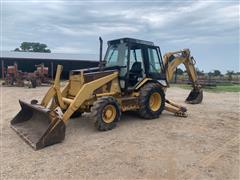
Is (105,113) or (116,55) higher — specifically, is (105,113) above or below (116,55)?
below

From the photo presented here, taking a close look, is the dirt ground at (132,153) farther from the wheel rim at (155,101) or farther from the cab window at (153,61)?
the cab window at (153,61)

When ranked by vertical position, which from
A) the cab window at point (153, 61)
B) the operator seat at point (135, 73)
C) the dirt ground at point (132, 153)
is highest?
the cab window at point (153, 61)

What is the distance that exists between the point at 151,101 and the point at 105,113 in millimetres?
1979

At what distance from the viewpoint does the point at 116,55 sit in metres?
7.20

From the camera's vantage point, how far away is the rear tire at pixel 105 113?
5.69 metres

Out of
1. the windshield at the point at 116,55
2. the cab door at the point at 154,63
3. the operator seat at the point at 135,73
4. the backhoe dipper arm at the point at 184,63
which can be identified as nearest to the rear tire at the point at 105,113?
the operator seat at the point at 135,73

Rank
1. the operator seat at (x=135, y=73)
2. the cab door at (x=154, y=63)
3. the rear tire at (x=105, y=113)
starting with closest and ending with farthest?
1. the rear tire at (x=105, y=113)
2. the operator seat at (x=135, y=73)
3. the cab door at (x=154, y=63)

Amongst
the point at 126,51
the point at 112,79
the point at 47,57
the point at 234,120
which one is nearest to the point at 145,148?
the point at 112,79

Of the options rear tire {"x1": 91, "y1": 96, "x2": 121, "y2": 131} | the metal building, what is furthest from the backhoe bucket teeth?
the metal building

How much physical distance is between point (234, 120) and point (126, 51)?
3949 millimetres

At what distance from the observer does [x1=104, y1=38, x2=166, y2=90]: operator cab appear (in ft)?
22.4

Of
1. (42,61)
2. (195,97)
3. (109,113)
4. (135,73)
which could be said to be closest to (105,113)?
(109,113)

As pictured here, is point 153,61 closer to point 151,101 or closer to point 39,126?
point 151,101

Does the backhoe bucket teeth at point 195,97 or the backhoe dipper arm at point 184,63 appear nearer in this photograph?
the backhoe dipper arm at point 184,63
